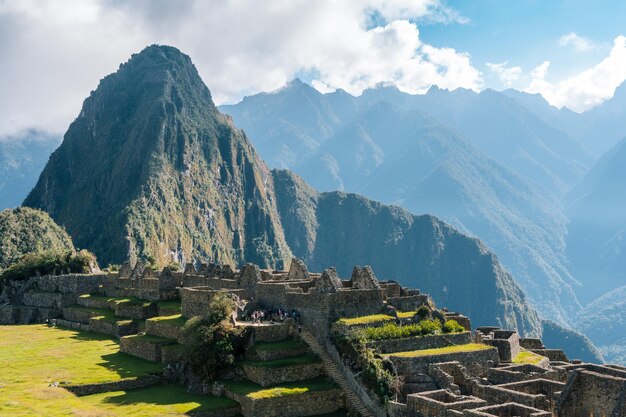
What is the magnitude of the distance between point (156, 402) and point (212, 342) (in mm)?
3948

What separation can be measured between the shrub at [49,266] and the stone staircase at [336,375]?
48.0 m

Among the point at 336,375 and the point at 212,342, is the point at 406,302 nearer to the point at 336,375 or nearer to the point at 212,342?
the point at 336,375

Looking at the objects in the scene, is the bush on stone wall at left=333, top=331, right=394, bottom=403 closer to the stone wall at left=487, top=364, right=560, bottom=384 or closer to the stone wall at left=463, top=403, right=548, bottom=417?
the stone wall at left=487, top=364, right=560, bottom=384

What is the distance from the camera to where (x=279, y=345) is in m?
32.9

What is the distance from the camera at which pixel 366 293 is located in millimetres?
34719

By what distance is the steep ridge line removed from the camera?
95.9ft

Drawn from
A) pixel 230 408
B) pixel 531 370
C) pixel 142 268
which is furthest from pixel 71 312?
pixel 531 370

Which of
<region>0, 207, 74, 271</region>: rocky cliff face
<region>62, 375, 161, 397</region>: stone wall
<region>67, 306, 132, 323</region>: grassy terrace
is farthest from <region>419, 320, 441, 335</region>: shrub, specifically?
<region>0, 207, 74, 271</region>: rocky cliff face

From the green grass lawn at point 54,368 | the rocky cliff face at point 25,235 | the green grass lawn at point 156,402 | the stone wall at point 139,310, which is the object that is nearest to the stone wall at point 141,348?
the green grass lawn at point 54,368

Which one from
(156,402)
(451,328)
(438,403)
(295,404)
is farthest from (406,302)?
(156,402)

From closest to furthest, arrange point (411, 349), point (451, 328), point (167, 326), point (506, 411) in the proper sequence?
point (506, 411) < point (411, 349) < point (451, 328) < point (167, 326)

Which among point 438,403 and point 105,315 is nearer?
point 438,403

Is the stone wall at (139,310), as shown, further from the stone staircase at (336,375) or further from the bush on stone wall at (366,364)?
the bush on stone wall at (366,364)

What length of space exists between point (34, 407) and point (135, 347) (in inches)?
465
